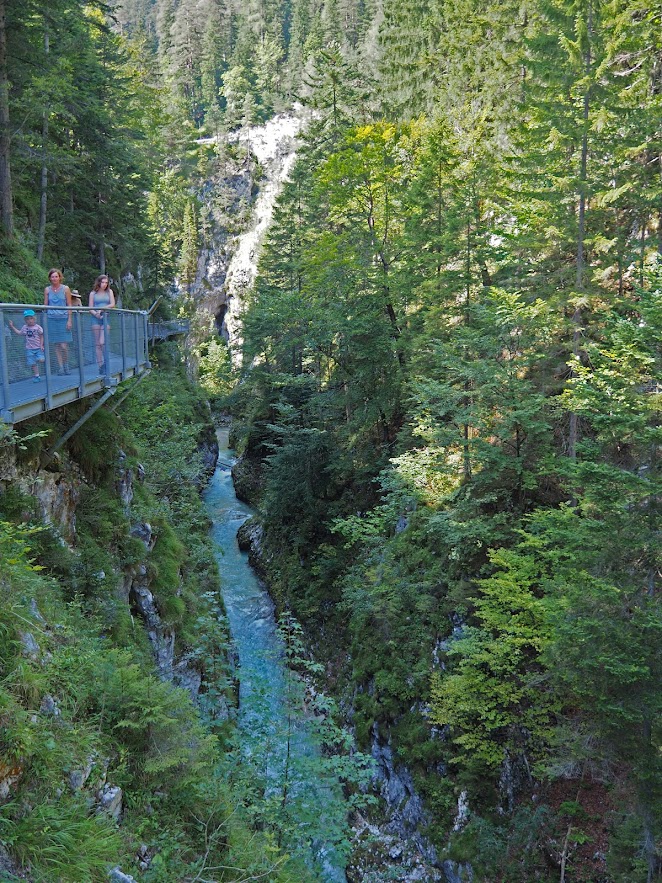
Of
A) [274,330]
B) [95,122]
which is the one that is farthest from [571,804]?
[274,330]

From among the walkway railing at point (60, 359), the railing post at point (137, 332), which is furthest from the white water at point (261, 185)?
the walkway railing at point (60, 359)

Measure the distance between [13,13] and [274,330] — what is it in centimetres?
1841

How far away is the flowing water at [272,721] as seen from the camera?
23.1 feet

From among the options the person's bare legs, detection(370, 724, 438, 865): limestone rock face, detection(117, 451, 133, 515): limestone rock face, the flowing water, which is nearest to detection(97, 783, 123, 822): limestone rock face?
the flowing water

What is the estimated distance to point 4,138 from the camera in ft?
45.9

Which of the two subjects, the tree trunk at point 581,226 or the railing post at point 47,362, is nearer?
the railing post at point 47,362

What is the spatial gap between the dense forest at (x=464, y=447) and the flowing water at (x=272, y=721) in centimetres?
52

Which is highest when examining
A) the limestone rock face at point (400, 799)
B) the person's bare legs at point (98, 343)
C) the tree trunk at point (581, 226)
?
the tree trunk at point (581, 226)

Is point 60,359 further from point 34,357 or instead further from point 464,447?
point 464,447

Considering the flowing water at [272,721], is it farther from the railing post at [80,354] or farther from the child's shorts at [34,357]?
the child's shorts at [34,357]

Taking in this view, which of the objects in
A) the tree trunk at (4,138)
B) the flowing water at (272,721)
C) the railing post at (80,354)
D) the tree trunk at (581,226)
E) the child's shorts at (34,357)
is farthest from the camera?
the tree trunk at (4,138)

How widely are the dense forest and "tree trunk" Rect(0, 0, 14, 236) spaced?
0.08m

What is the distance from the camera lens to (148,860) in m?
4.89

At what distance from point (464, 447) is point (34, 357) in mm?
10930
